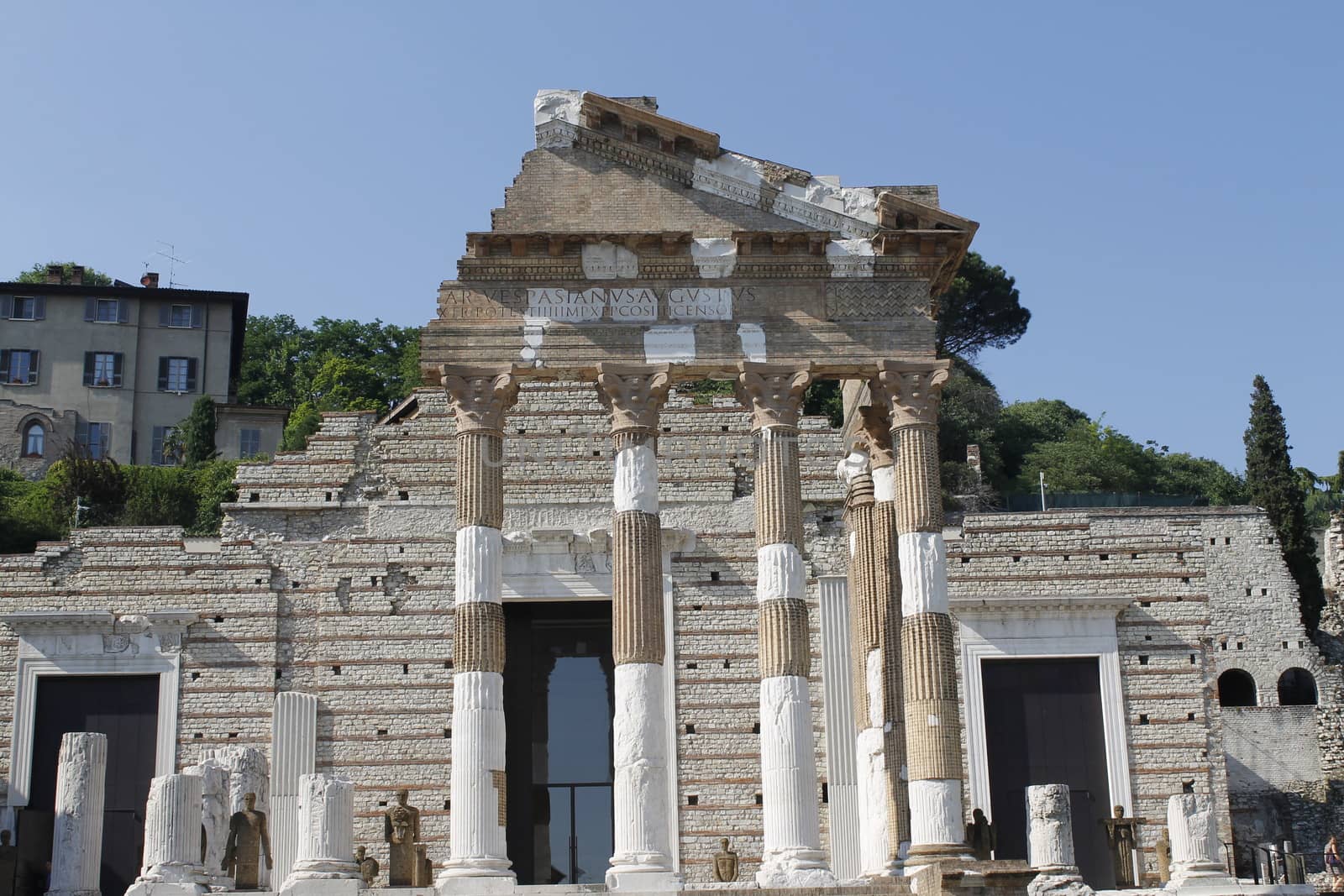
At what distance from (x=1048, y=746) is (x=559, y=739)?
7.98 meters

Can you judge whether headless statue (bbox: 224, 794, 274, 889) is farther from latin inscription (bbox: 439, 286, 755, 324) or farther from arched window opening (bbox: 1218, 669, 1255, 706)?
arched window opening (bbox: 1218, 669, 1255, 706)

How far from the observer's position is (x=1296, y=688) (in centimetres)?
4325

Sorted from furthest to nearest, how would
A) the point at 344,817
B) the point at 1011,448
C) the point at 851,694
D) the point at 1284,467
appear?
the point at 1011,448 → the point at 1284,467 → the point at 851,694 → the point at 344,817

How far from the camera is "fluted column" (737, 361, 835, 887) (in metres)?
22.6

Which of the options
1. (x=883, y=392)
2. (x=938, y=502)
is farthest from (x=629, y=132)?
(x=938, y=502)

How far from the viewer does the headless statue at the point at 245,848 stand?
2231cm

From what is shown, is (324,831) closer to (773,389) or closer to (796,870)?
(796,870)

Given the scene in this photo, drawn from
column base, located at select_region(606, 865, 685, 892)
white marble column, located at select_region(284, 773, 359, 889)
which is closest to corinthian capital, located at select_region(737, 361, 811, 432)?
column base, located at select_region(606, 865, 685, 892)

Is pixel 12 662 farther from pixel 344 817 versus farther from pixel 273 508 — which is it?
pixel 344 817

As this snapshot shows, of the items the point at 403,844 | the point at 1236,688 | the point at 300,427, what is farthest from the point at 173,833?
the point at 300,427

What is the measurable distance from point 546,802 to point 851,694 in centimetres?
525

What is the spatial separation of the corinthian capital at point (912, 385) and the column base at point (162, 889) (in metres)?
11.3

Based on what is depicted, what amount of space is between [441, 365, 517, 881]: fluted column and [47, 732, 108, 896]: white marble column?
4733 millimetres

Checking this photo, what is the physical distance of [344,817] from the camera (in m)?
21.3
